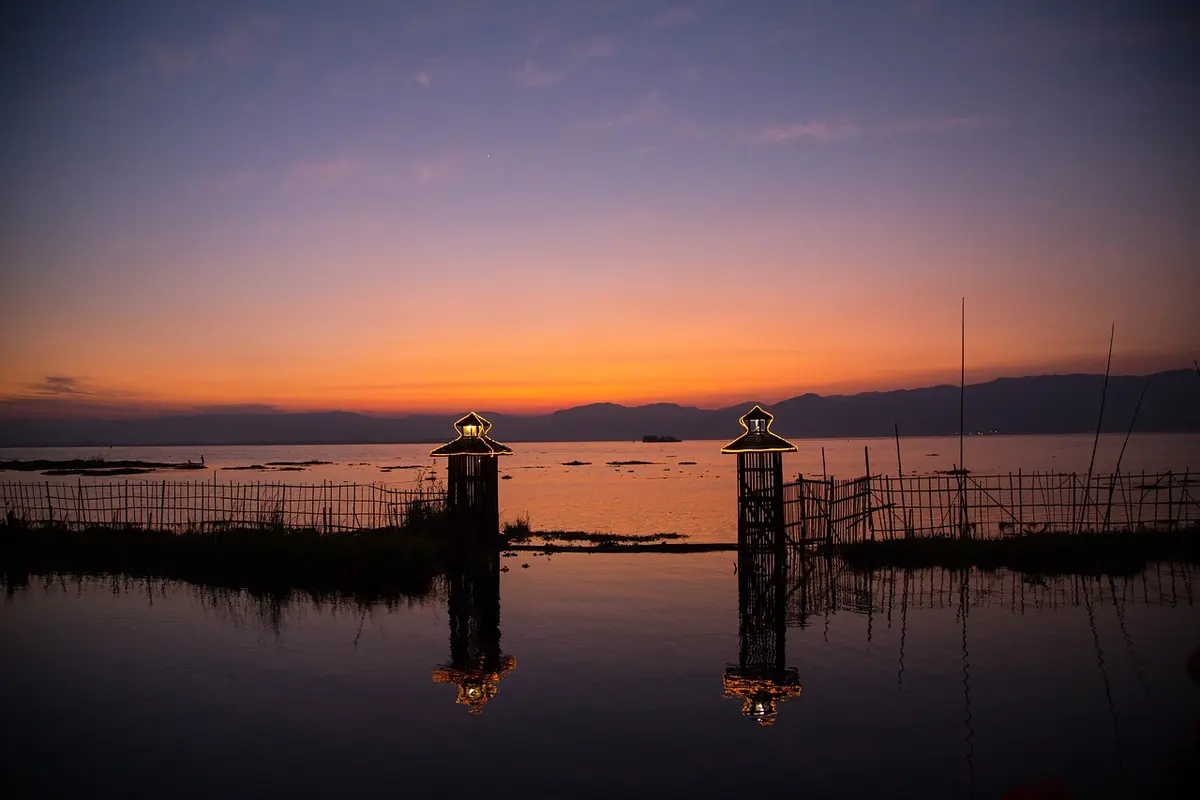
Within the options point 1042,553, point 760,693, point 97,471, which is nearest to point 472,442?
point 760,693

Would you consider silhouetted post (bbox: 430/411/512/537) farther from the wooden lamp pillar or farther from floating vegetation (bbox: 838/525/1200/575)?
floating vegetation (bbox: 838/525/1200/575)

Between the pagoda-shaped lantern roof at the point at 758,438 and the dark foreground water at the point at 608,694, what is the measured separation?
2572mm

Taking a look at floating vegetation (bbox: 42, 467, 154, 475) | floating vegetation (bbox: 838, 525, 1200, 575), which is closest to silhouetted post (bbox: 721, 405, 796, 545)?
floating vegetation (bbox: 838, 525, 1200, 575)

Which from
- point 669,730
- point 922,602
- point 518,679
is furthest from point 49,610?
point 922,602

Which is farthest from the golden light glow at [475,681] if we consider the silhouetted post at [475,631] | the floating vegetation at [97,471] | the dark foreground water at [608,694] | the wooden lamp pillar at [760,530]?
the floating vegetation at [97,471]

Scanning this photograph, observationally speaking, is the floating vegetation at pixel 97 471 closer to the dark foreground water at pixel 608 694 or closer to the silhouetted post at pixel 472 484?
the dark foreground water at pixel 608 694

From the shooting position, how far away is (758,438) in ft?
46.3

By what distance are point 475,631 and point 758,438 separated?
6.15 meters

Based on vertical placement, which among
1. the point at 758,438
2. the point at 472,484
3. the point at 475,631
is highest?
the point at 758,438

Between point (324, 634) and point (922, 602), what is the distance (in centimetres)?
984

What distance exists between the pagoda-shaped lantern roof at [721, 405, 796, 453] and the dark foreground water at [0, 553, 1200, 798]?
2572mm

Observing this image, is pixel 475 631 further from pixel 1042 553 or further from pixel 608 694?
pixel 1042 553

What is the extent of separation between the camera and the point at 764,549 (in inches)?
569

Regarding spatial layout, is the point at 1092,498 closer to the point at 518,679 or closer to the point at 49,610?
the point at 518,679
